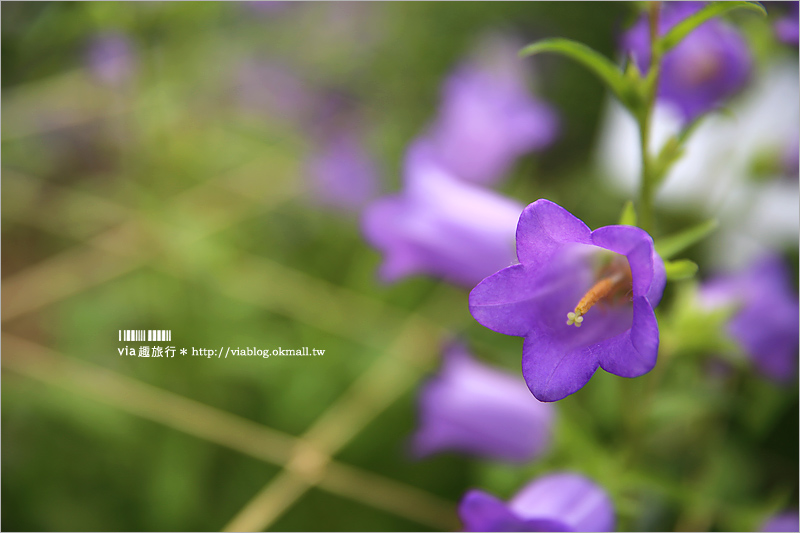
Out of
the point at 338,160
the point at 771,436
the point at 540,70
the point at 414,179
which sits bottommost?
the point at 771,436

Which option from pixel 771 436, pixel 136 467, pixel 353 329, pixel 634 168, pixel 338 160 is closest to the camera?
pixel 771 436

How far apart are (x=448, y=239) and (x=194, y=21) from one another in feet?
2.46

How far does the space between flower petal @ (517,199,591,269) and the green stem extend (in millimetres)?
118

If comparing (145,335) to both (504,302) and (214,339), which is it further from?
(504,302)

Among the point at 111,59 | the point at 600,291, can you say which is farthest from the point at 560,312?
the point at 111,59

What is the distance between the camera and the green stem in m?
0.52

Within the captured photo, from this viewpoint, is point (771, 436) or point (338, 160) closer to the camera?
point (771, 436)

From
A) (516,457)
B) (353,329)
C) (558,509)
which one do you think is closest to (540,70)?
(353,329)

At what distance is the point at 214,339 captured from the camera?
1.21 m

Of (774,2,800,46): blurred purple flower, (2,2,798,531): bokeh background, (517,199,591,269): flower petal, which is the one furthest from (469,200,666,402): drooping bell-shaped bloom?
Answer: (774,2,800,46): blurred purple flower

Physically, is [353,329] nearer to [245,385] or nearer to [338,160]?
[245,385]

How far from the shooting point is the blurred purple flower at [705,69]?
2.66 ft

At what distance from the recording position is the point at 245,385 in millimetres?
1290

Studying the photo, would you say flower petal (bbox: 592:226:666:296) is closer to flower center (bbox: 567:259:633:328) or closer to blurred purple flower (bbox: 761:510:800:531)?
flower center (bbox: 567:259:633:328)
